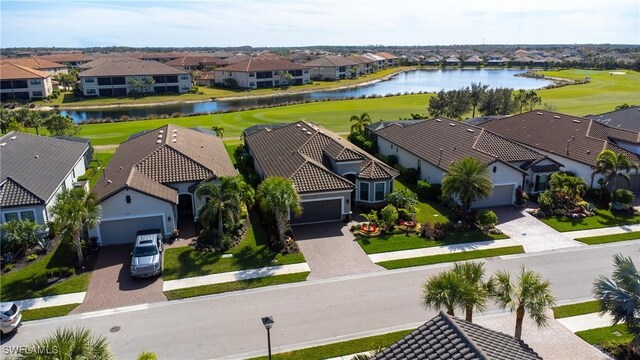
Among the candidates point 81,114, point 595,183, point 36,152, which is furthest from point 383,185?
point 81,114

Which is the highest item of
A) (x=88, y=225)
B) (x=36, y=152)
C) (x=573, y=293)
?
(x=36, y=152)

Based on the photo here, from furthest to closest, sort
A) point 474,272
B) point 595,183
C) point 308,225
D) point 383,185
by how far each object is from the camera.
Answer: point 595,183
point 383,185
point 308,225
point 474,272

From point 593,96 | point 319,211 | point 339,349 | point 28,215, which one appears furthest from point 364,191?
point 593,96

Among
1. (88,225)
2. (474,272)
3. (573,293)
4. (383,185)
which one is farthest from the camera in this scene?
(383,185)

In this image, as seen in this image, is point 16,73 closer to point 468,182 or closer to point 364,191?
point 364,191

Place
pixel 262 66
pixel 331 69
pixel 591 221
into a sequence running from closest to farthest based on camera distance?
pixel 591 221 → pixel 262 66 → pixel 331 69

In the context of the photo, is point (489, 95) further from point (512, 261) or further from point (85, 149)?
point (85, 149)

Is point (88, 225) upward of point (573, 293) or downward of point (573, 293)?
upward
